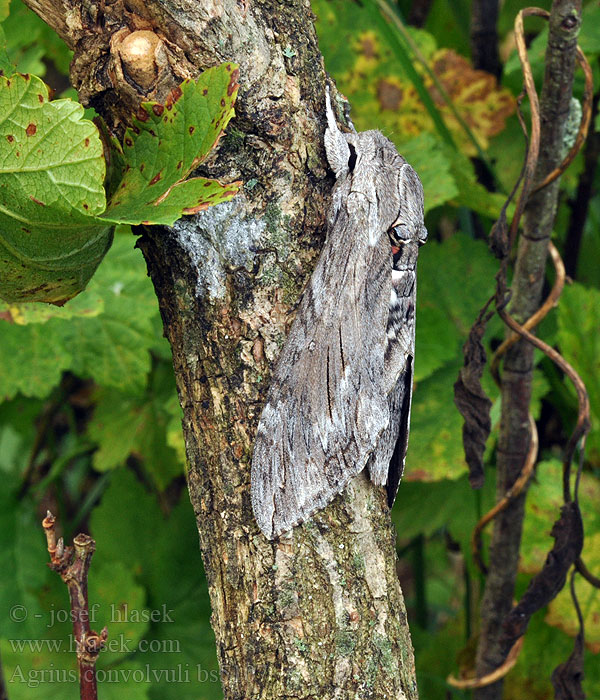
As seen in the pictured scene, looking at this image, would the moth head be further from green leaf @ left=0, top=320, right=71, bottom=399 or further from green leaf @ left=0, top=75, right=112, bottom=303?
green leaf @ left=0, top=320, right=71, bottom=399

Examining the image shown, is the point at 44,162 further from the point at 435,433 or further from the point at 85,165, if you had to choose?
the point at 435,433

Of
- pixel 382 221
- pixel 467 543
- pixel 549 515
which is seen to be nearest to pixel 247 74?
pixel 382 221

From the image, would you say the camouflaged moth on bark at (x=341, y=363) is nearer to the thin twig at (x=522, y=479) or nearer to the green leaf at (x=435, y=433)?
the thin twig at (x=522, y=479)

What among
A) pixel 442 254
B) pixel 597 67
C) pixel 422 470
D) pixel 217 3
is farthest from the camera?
pixel 442 254

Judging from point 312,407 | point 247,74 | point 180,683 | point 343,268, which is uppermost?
point 247,74

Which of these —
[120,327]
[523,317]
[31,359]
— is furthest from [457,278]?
[31,359]

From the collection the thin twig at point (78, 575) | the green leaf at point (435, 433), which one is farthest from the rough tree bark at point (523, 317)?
the thin twig at point (78, 575)

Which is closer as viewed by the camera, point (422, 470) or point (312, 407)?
point (312, 407)

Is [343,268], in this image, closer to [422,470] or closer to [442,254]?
[422,470]
